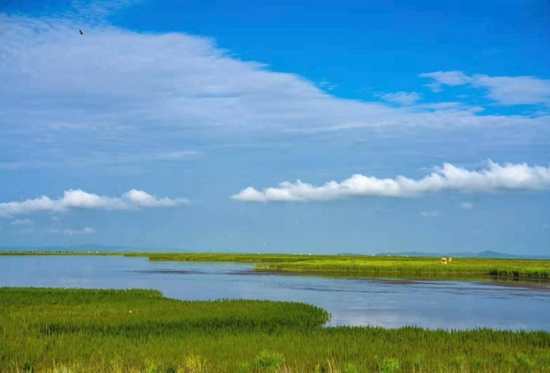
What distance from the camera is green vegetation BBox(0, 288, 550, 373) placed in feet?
57.6

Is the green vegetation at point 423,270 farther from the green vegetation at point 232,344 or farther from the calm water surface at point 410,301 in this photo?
the green vegetation at point 232,344

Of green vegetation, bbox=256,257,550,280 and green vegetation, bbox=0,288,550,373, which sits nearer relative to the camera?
green vegetation, bbox=0,288,550,373

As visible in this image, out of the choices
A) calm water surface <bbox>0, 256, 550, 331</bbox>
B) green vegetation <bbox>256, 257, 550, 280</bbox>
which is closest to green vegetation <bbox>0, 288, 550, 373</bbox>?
calm water surface <bbox>0, 256, 550, 331</bbox>

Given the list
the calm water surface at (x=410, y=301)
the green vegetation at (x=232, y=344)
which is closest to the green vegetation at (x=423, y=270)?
the calm water surface at (x=410, y=301)

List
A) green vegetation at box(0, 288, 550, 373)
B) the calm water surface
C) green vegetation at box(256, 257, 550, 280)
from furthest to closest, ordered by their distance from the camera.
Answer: green vegetation at box(256, 257, 550, 280) → the calm water surface → green vegetation at box(0, 288, 550, 373)

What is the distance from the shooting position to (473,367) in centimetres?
1766

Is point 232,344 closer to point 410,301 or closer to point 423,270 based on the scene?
point 410,301

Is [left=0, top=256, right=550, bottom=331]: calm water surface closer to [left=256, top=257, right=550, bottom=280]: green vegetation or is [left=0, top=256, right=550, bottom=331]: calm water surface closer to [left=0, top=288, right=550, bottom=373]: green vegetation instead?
[left=0, top=288, right=550, bottom=373]: green vegetation

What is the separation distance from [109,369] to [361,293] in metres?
34.1

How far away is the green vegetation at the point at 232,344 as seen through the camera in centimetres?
1756

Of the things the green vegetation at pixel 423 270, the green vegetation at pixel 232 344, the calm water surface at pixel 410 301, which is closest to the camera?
the green vegetation at pixel 232 344

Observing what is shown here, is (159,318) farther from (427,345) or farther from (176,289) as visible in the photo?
(176,289)

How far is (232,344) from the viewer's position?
20.6 metres

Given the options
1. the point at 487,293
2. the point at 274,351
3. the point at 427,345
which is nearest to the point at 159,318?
the point at 274,351
